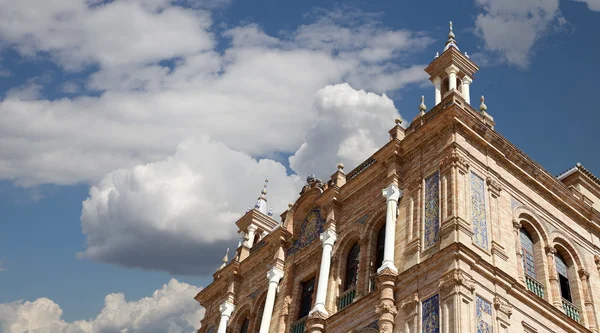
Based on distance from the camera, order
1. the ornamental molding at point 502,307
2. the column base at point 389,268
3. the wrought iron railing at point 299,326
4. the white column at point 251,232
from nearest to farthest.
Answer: the ornamental molding at point 502,307 < the column base at point 389,268 < the wrought iron railing at point 299,326 < the white column at point 251,232

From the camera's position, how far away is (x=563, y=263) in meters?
26.0

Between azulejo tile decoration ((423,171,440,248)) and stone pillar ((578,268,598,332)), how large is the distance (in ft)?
20.9

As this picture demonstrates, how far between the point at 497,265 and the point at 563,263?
5610 millimetres

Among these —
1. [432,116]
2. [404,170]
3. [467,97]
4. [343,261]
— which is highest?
[467,97]

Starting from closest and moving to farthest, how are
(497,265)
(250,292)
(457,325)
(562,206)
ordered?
(457,325) → (497,265) → (562,206) → (250,292)

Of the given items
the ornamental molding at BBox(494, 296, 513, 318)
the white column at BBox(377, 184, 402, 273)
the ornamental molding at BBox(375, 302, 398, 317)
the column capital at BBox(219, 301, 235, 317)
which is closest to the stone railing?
the white column at BBox(377, 184, 402, 273)

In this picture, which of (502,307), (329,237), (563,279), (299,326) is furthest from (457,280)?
(299,326)

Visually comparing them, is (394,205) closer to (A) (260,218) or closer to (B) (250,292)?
(B) (250,292)

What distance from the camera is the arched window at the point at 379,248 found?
81.9ft

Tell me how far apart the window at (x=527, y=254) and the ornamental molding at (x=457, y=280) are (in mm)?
4748

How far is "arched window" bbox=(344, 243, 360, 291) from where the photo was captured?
25.8 meters

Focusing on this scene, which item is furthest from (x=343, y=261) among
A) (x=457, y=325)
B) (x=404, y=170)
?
(x=457, y=325)

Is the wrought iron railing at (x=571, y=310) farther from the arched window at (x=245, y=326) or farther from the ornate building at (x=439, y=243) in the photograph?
the arched window at (x=245, y=326)

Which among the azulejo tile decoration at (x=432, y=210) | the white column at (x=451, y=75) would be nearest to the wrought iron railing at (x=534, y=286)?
the azulejo tile decoration at (x=432, y=210)
